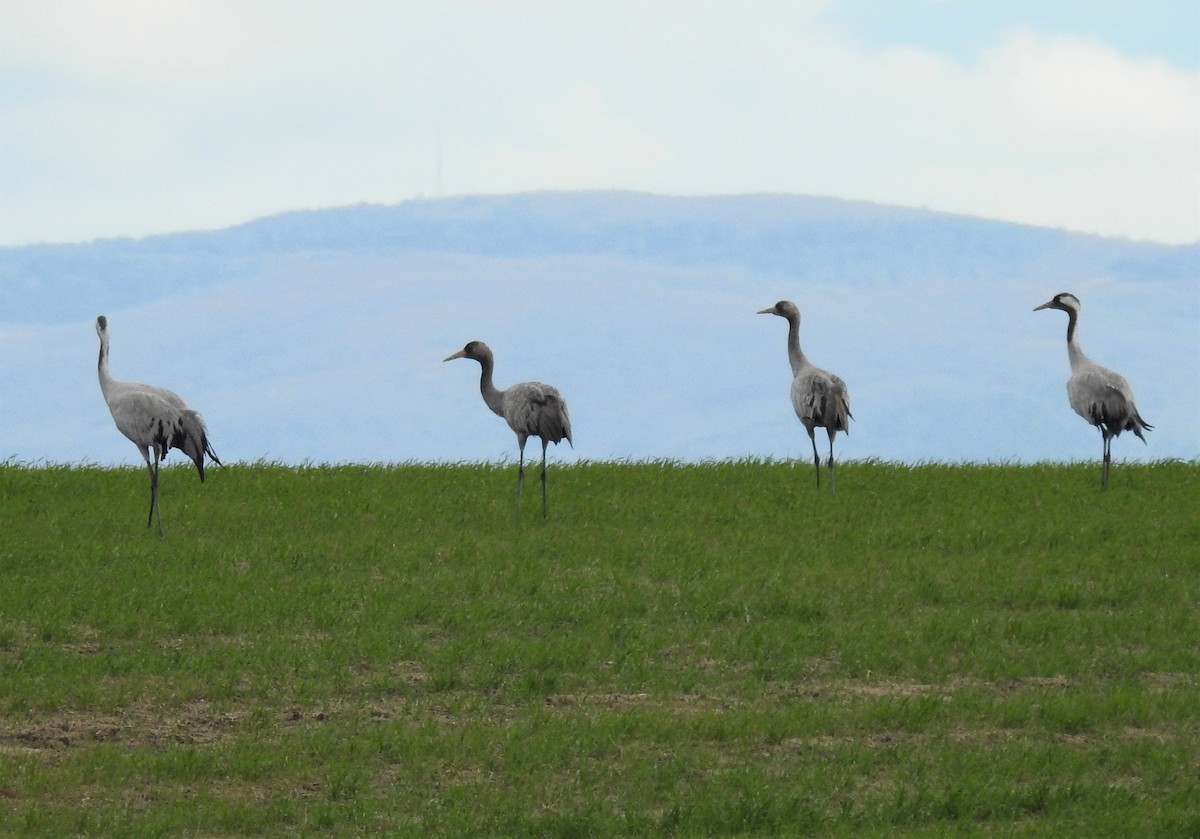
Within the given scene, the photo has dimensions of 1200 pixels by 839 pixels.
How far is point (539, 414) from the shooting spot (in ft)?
74.7

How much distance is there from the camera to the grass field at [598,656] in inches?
476

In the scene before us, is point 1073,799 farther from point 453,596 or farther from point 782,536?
point 782,536

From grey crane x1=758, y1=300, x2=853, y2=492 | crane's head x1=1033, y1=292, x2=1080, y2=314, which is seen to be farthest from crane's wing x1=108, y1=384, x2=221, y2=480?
crane's head x1=1033, y1=292, x2=1080, y2=314

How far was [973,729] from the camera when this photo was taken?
45.7ft

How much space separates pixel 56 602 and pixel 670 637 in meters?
6.36

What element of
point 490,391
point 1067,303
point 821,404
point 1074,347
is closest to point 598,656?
point 490,391

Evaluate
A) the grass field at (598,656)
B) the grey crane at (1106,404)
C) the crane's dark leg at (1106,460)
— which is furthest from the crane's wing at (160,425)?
the crane's dark leg at (1106,460)

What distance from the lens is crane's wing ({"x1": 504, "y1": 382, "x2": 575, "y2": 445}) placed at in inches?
894

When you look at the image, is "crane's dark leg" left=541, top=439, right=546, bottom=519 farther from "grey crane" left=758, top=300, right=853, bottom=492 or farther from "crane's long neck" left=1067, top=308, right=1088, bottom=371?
"crane's long neck" left=1067, top=308, right=1088, bottom=371

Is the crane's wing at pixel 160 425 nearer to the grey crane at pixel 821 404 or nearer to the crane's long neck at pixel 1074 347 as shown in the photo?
the grey crane at pixel 821 404

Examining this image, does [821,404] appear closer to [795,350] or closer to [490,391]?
[795,350]

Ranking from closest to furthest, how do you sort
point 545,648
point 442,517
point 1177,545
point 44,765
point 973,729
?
1. point 44,765
2. point 973,729
3. point 545,648
4. point 1177,545
5. point 442,517

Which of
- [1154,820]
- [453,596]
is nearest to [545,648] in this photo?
[453,596]

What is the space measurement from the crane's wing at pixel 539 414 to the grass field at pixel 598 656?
3.62 ft
